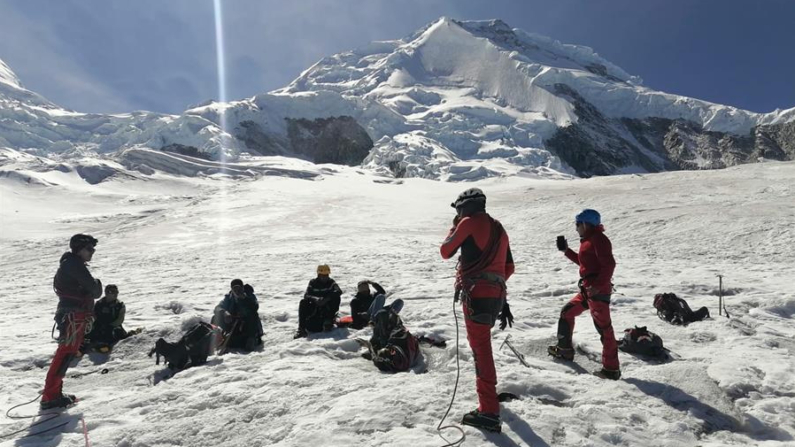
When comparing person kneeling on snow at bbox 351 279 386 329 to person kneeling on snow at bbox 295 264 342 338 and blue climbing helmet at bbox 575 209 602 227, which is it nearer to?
person kneeling on snow at bbox 295 264 342 338

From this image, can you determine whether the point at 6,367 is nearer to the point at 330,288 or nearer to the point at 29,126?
the point at 330,288

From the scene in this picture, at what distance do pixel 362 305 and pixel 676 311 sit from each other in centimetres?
576

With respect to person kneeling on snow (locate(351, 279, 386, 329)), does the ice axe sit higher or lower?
lower

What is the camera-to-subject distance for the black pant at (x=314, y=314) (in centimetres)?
838

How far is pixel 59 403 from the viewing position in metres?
5.57

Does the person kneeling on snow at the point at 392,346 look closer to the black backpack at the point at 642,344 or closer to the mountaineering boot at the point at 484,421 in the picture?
the mountaineering boot at the point at 484,421

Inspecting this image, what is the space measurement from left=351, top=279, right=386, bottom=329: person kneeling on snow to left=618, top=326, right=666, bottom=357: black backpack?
4113 mm

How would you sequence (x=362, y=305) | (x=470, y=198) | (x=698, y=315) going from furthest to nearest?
1. (x=362, y=305)
2. (x=698, y=315)
3. (x=470, y=198)

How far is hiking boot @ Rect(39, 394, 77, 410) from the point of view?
5535 millimetres

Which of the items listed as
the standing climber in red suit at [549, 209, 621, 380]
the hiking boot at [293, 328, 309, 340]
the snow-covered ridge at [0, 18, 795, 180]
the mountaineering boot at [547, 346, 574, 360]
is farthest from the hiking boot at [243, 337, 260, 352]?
the snow-covered ridge at [0, 18, 795, 180]

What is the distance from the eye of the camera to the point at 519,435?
4359mm

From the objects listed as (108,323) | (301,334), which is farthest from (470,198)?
(108,323)

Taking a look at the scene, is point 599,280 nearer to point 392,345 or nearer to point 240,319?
point 392,345

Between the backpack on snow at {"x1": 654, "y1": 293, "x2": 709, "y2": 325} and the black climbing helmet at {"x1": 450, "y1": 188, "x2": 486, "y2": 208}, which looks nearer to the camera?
the black climbing helmet at {"x1": 450, "y1": 188, "x2": 486, "y2": 208}
